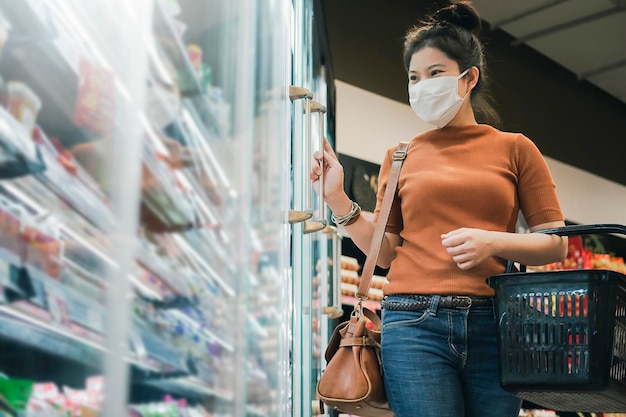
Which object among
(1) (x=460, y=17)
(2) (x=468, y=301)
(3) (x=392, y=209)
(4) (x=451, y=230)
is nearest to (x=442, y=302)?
(2) (x=468, y=301)

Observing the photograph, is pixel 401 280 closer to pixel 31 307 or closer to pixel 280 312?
pixel 280 312

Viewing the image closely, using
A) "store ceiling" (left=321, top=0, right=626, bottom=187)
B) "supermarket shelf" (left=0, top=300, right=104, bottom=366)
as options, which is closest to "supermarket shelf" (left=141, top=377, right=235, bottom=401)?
"supermarket shelf" (left=0, top=300, right=104, bottom=366)

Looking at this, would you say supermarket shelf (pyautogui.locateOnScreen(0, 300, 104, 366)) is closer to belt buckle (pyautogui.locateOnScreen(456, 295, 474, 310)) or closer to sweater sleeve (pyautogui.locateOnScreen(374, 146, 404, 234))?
belt buckle (pyautogui.locateOnScreen(456, 295, 474, 310))

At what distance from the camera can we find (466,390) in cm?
183

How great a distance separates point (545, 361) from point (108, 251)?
997 mm

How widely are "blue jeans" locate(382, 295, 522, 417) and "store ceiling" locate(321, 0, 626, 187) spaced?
344 centimetres

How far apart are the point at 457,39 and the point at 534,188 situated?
0.43 meters

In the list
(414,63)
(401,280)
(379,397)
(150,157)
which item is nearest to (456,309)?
(401,280)

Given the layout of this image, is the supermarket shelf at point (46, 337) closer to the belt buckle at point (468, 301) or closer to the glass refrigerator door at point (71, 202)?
the glass refrigerator door at point (71, 202)

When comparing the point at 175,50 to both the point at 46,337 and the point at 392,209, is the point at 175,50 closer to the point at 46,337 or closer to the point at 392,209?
the point at 46,337

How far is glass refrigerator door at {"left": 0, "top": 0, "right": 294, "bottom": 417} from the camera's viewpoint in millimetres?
1028

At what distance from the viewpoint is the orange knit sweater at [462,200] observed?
1853 mm

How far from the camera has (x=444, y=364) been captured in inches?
70.0

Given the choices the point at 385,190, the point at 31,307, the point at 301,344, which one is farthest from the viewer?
the point at 301,344
